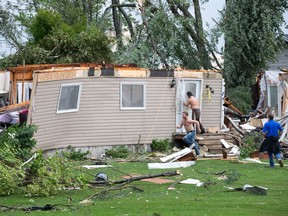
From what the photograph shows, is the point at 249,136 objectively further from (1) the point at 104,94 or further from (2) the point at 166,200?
(2) the point at 166,200

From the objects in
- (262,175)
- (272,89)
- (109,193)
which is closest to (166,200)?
(109,193)

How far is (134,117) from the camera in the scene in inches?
1094

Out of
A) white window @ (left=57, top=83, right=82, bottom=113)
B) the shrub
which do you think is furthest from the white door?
the shrub

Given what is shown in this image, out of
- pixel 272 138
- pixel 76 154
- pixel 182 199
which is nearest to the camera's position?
pixel 182 199

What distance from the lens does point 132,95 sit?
2786 cm

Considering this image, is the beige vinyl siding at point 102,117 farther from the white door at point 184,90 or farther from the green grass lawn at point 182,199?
the green grass lawn at point 182,199

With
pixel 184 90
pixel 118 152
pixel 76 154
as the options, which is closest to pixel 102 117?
pixel 118 152

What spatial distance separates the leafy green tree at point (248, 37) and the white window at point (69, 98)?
1493 cm

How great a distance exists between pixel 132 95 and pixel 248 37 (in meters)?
14.1

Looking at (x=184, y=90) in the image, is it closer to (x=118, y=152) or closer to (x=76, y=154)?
(x=118, y=152)

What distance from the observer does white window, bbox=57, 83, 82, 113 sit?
25984mm

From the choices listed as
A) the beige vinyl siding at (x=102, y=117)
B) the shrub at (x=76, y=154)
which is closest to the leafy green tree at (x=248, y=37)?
the beige vinyl siding at (x=102, y=117)

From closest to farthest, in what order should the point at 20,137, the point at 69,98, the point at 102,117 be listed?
the point at 20,137 → the point at 69,98 → the point at 102,117

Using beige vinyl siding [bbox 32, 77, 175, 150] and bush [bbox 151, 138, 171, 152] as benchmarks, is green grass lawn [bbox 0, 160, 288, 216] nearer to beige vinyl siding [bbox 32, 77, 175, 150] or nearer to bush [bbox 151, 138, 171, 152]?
beige vinyl siding [bbox 32, 77, 175, 150]
